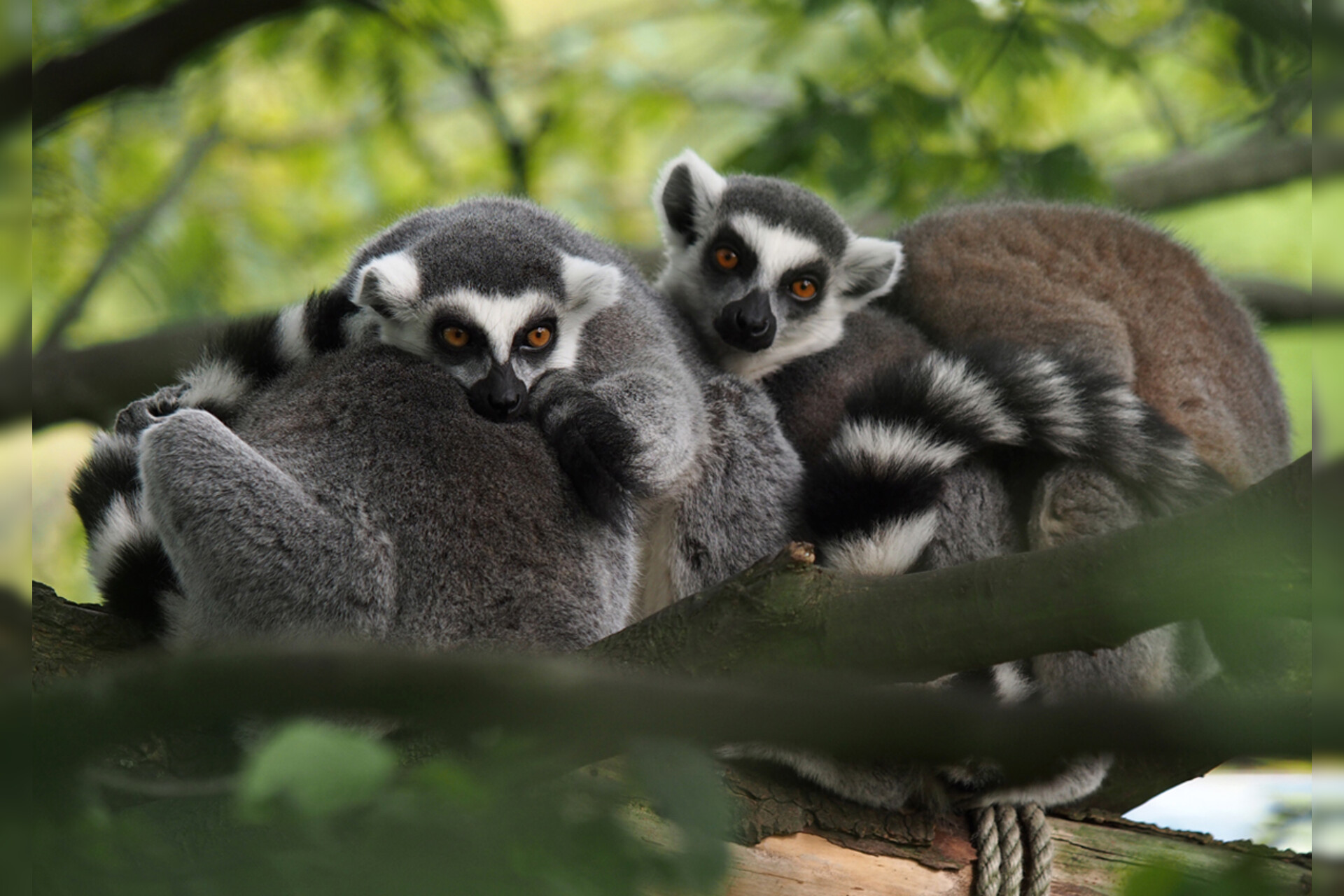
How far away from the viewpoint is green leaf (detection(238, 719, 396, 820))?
0.96 m

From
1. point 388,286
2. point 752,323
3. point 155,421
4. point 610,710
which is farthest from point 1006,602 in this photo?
point 155,421

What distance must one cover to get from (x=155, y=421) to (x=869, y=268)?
7.45ft

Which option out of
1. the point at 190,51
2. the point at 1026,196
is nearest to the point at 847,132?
the point at 1026,196

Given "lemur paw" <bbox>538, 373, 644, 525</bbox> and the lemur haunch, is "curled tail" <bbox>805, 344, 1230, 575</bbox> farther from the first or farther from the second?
"lemur paw" <bbox>538, 373, 644, 525</bbox>

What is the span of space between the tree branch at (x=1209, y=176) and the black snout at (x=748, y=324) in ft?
6.83

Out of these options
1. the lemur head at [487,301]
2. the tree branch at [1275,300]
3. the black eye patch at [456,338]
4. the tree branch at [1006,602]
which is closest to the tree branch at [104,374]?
the lemur head at [487,301]

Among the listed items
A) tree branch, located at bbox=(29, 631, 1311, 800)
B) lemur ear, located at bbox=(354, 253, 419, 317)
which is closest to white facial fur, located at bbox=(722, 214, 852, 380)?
lemur ear, located at bbox=(354, 253, 419, 317)

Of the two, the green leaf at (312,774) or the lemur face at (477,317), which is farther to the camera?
the lemur face at (477,317)

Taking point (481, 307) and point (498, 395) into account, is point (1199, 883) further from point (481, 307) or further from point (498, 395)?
point (481, 307)

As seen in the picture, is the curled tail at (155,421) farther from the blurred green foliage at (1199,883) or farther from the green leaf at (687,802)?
the blurred green foliage at (1199,883)

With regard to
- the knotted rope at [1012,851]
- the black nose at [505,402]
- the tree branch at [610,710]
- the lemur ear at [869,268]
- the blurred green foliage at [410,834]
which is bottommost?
the blurred green foliage at [410,834]

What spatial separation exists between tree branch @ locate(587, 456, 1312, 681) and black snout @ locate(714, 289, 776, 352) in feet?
5.13

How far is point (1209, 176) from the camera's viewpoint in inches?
188

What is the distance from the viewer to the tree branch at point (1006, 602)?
4.66ft
